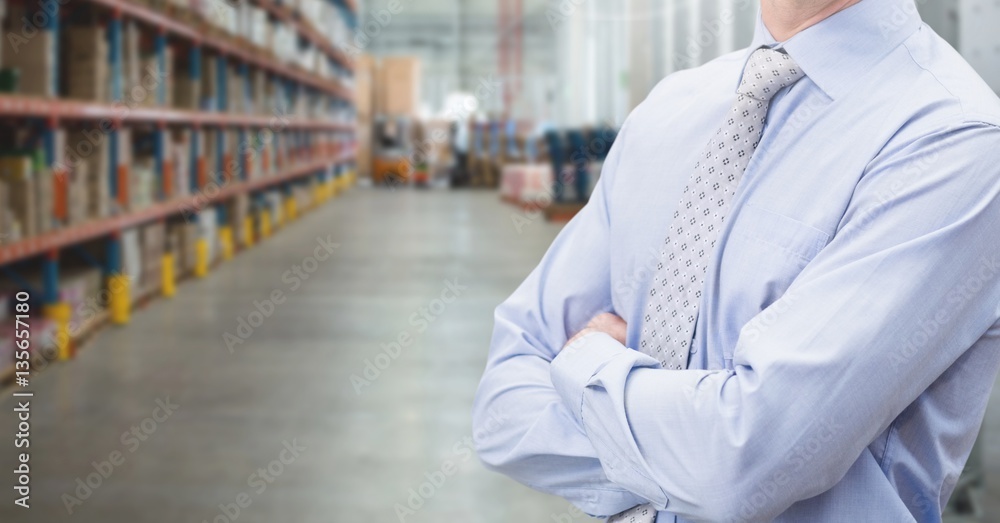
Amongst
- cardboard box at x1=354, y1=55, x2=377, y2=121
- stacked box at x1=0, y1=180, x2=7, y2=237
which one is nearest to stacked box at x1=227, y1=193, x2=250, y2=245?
stacked box at x1=0, y1=180, x2=7, y2=237

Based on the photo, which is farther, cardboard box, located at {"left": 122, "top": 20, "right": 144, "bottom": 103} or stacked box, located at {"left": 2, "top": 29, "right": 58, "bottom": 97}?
cardboard box, located at {"left": 122, "top": 20, "right": 144, "bottom": 103}

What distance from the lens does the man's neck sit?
1.06 m

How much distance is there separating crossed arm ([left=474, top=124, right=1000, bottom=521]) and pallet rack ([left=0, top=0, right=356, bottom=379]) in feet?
13.2

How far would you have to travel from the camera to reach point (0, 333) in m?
4.51

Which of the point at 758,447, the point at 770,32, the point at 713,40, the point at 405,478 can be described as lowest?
the point at 405,478

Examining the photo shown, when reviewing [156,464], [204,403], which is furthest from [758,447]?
[204,403]

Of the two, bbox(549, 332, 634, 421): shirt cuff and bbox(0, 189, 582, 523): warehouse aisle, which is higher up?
bbox(549, 332, 634, 421): shirt cuff

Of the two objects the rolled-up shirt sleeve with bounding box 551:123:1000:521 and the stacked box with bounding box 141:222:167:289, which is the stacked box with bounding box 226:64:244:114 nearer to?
the stacked box with bounding box 141:222:167:289

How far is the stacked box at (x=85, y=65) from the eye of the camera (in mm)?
5684

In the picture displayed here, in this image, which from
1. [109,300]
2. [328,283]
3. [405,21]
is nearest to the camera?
[109,300]

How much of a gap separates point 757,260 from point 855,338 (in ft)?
0.49

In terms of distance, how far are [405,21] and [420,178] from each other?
11.9 metres

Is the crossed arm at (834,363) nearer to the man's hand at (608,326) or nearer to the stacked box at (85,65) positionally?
the man's hand at (608,326)

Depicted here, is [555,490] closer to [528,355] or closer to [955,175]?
[528,355]
